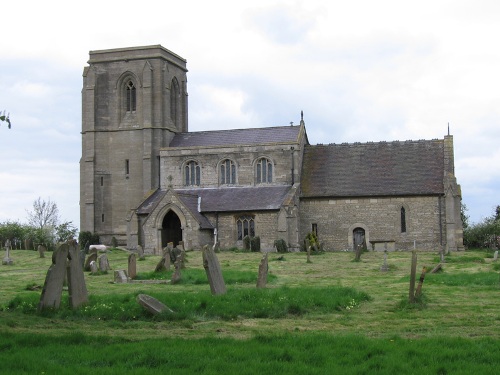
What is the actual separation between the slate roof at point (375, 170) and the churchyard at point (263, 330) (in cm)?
2610

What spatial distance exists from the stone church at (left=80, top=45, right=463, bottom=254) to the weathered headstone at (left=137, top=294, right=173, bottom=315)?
1291 inches

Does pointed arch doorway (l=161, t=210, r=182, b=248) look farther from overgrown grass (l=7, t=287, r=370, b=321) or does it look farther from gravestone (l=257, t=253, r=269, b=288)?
overgrown grass (l=7, t=287, r=370, b=321)

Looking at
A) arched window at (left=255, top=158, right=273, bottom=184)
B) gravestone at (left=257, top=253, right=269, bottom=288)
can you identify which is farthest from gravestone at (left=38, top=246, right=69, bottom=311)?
arched window at (left=255, top=158, right=273, bottom=184)

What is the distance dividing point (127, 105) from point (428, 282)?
126ft

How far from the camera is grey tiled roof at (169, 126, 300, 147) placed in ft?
180

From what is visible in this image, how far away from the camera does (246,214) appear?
50.6 metres

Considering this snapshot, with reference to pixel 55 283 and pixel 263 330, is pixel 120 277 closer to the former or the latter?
pixel 55 283

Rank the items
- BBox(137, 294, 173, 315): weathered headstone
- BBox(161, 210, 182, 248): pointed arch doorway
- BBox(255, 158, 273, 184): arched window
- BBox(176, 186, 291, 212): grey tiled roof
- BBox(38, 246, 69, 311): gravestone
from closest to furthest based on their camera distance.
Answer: BBox(137, 294, 173, 315): weathered headstone
BBox(38, 246, 69, 311): gravestone
BBox(176, 186, 291, 212): grey tiled roof
BBox(161, 210, 182, 248): pointed arch doorway
BBox(255, 158, 273, 184): arched window

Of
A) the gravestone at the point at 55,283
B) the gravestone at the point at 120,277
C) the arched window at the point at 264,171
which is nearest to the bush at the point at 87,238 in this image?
the arched window at the point at 264,171

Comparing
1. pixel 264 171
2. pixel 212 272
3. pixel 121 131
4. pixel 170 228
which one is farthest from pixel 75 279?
pixel 121 131

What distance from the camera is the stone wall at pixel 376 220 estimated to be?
4956 cm

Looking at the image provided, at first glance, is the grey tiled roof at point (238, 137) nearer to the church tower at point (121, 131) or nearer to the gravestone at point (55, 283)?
the church tower at point (121, 131)

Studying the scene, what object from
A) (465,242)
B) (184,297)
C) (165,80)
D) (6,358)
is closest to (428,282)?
(184,297)

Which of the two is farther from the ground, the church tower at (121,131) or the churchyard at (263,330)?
the church tower at (121,131)
